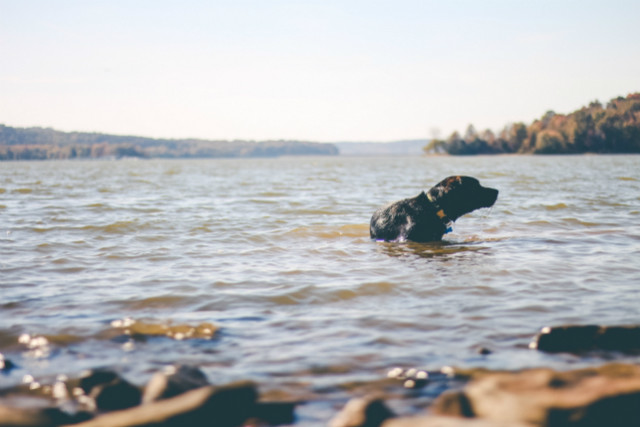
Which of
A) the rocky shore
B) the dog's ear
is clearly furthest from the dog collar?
the rocky shore

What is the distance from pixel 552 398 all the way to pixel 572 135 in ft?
523

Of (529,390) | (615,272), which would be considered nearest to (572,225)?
(615,272)

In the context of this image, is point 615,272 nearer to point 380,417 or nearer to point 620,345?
point 620,345

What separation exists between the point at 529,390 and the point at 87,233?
12.3 meters

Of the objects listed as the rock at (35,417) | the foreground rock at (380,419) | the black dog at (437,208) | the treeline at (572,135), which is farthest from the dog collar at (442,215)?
the treeline at (572,135)

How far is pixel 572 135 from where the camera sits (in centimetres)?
14888

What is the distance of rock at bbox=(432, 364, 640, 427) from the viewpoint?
3.74 m

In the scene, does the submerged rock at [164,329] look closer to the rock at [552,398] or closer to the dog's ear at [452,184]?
the rock at [552,398]

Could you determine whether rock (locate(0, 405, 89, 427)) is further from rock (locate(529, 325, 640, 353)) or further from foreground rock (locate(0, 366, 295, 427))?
→ rock (locate(529, 325, 640, 353))

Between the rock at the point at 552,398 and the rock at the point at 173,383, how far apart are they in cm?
181

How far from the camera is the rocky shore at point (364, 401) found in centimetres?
374

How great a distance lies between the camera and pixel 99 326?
6.25 metres

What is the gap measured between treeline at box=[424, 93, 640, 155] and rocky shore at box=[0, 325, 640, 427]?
514ft

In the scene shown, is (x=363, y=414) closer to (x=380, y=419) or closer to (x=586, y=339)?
(x=380, y=419)
